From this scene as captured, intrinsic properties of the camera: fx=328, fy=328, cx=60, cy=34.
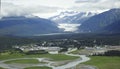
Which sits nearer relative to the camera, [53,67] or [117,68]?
[117,68]

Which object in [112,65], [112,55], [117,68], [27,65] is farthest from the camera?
[112,55]

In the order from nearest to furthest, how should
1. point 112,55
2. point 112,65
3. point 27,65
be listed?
1. point 112,65
2. point 27,65
3. point 112,55

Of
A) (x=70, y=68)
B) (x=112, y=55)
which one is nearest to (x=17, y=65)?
(x=70, y=68)

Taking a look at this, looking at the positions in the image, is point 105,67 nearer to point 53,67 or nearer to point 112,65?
point 112,65

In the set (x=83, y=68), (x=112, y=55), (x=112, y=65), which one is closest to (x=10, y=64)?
(x=83, y=68)

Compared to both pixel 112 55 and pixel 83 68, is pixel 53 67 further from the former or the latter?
pixel 112 55

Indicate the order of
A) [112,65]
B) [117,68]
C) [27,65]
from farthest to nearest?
[27,65], [112,65], [117,68]

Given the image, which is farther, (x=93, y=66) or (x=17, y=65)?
(x=17, y=65)

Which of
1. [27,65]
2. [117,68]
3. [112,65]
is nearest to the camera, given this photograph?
[117,68]
